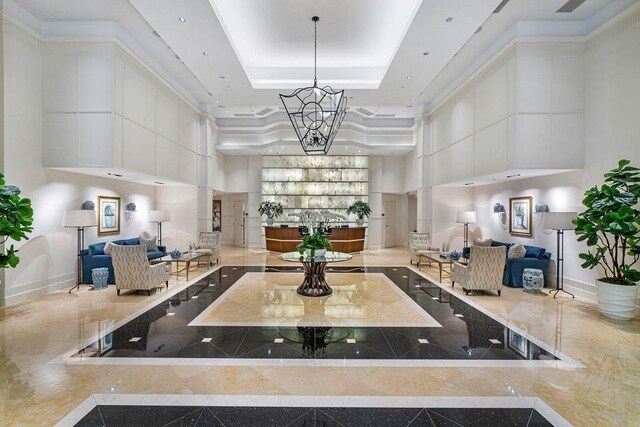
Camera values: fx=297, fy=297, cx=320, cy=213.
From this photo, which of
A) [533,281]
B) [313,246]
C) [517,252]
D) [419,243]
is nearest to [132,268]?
[313,246]

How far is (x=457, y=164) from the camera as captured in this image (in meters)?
8.53

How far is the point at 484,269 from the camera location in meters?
6.02

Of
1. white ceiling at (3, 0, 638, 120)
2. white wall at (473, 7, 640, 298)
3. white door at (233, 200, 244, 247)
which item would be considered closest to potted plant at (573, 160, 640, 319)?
white wall at (473, 7, 640, 298)

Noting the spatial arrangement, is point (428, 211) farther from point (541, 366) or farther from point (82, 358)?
point (82, 358)

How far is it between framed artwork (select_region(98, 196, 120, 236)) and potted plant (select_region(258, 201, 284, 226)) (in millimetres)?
5631

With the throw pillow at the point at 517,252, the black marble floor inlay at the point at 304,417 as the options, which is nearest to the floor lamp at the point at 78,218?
the black marble floor inlay at the point at 304,417

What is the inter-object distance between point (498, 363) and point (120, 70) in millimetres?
8286

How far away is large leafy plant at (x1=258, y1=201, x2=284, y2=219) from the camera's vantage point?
13.1m

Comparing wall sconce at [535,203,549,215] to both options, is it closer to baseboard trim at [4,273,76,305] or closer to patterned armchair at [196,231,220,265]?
patterned armchair at [196,231,220,265]

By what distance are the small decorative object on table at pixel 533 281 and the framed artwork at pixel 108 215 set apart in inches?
407

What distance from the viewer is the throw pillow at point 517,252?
23.5 feet

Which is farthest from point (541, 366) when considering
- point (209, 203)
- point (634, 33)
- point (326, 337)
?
point (209, 203)

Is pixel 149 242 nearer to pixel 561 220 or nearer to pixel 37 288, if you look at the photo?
pixel 37 288

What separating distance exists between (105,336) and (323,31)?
22.5ft
